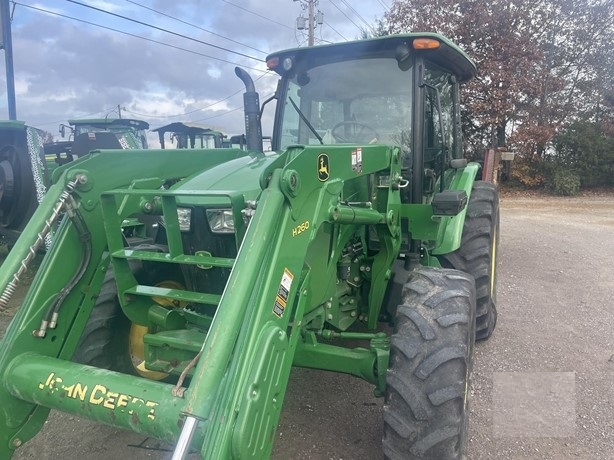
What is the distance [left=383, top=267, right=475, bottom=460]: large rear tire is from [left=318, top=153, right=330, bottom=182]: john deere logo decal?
79 cm

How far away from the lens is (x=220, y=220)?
2650mm

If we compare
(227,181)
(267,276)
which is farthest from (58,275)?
(267,276)

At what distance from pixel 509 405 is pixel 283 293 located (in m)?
2.17

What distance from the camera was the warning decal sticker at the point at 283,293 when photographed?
2.08 m

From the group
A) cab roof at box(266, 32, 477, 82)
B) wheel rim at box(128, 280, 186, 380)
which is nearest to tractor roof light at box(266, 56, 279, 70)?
cab roof at box(266, 32, 477, 82)

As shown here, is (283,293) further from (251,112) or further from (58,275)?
(251,112)

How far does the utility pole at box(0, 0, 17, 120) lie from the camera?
8.22 m

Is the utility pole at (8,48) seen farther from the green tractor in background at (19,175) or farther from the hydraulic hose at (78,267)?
the hydraulic hose at (78,267)

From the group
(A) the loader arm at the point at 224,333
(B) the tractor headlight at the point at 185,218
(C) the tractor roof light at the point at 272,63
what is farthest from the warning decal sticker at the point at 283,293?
(C) the tractor roof light at the point at 272,63

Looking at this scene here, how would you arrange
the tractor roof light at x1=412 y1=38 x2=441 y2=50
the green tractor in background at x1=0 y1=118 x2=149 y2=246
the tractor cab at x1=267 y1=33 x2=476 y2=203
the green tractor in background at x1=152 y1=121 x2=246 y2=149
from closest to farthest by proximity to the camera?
the tractor roof light at x1=412 y1=38 x2=441 y2=50
the tractor cab at x1=267 y1=33 x2=476 y2=203
the green tractor in background at x1=0 y1=118 x2=149 y2=246
the green tractor in background at x1=152 y1=121 x2=246 y2=149

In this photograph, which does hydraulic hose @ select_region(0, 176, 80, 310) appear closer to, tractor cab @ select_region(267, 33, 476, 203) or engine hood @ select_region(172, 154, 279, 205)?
engine hood @ select_region(172, 154, 279, 205)

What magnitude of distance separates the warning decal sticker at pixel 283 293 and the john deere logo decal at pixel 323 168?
51cm

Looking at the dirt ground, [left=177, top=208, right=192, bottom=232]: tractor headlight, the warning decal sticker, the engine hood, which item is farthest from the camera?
the dirt ground

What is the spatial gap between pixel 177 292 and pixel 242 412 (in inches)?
34.6
